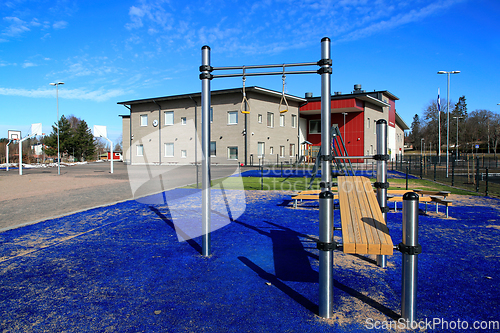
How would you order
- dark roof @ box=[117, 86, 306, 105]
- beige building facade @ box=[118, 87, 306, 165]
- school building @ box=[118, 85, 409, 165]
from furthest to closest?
school building @ box=[118, 85, 409, 165] < beige building facade @ box=[118, 87, 306, 165] < dark roof @ box=[117, 86, 306, 105]

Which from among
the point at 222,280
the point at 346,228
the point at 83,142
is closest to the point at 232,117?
the point at 222,280

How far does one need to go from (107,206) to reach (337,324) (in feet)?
27.9

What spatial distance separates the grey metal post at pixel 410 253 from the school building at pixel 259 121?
30073 mm

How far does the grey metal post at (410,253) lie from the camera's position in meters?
2.86

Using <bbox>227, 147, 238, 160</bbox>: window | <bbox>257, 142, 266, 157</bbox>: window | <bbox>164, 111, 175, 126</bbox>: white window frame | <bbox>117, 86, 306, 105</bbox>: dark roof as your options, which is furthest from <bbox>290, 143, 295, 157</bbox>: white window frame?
<bbox>164, 111, 175, 126</bbox>: white window frame

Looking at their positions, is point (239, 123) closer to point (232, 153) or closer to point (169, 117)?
point (232, 153)

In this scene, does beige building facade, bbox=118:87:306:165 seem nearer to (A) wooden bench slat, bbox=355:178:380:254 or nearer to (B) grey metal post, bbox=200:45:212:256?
(B) grey metal post, bbox=200:45:212:256

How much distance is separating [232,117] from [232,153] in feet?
14.3

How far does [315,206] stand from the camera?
9711mm

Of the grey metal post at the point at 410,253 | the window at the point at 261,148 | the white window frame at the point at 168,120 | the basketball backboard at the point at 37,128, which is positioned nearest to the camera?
the grey metal post at the point at 410,253

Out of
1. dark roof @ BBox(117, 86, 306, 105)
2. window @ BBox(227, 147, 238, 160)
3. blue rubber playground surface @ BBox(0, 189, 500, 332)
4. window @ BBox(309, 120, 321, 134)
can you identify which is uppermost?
dark roof @ BBox(117, 86, 306, 105)

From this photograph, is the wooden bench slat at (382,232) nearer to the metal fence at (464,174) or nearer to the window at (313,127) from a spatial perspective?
the metal fence at (464,174)

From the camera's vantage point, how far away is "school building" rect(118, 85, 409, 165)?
3606 cm

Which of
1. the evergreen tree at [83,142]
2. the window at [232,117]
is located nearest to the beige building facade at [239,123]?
the window at [232,117]
